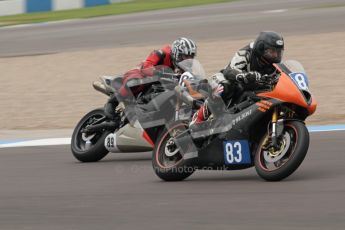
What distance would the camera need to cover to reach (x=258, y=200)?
22.1 ft

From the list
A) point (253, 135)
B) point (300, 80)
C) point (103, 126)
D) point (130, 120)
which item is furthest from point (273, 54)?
point (103, 126)

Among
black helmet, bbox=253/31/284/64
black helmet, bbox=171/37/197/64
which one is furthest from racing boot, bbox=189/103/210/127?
black helmet, bbox=171/37/197/64

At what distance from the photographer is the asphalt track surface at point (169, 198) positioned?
6.15 m

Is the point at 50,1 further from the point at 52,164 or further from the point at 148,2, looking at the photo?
the point at 52,164

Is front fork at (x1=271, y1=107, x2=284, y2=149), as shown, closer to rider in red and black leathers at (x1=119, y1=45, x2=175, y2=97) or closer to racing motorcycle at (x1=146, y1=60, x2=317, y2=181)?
racing motorcycle at (x1=146, y1=60, x2=317, y2=181)

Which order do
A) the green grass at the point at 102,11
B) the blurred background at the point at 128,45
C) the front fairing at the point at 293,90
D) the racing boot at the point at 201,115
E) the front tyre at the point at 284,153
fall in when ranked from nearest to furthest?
the front tyre at the point at 284,153 < the front fairing at the point at 293,90 < the racing boot at the point at 201,115 < the blurred background at the point at 128,45 < the green grass at the point at 102,11

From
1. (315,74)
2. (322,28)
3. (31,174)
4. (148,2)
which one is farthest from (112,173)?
(148,2)

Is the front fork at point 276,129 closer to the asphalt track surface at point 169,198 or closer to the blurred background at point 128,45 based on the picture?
the asphalt track surface at point 169,198

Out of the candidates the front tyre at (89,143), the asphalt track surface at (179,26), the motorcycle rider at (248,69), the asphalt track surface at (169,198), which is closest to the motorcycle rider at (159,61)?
the front tyre at (89,143)

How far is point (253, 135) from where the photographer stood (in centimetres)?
774

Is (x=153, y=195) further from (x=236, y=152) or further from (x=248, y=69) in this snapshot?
(x=248, y=69)

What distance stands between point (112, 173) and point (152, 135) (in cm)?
91

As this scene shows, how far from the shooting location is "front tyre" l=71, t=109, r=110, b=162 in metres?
10.3

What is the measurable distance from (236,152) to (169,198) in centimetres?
85
